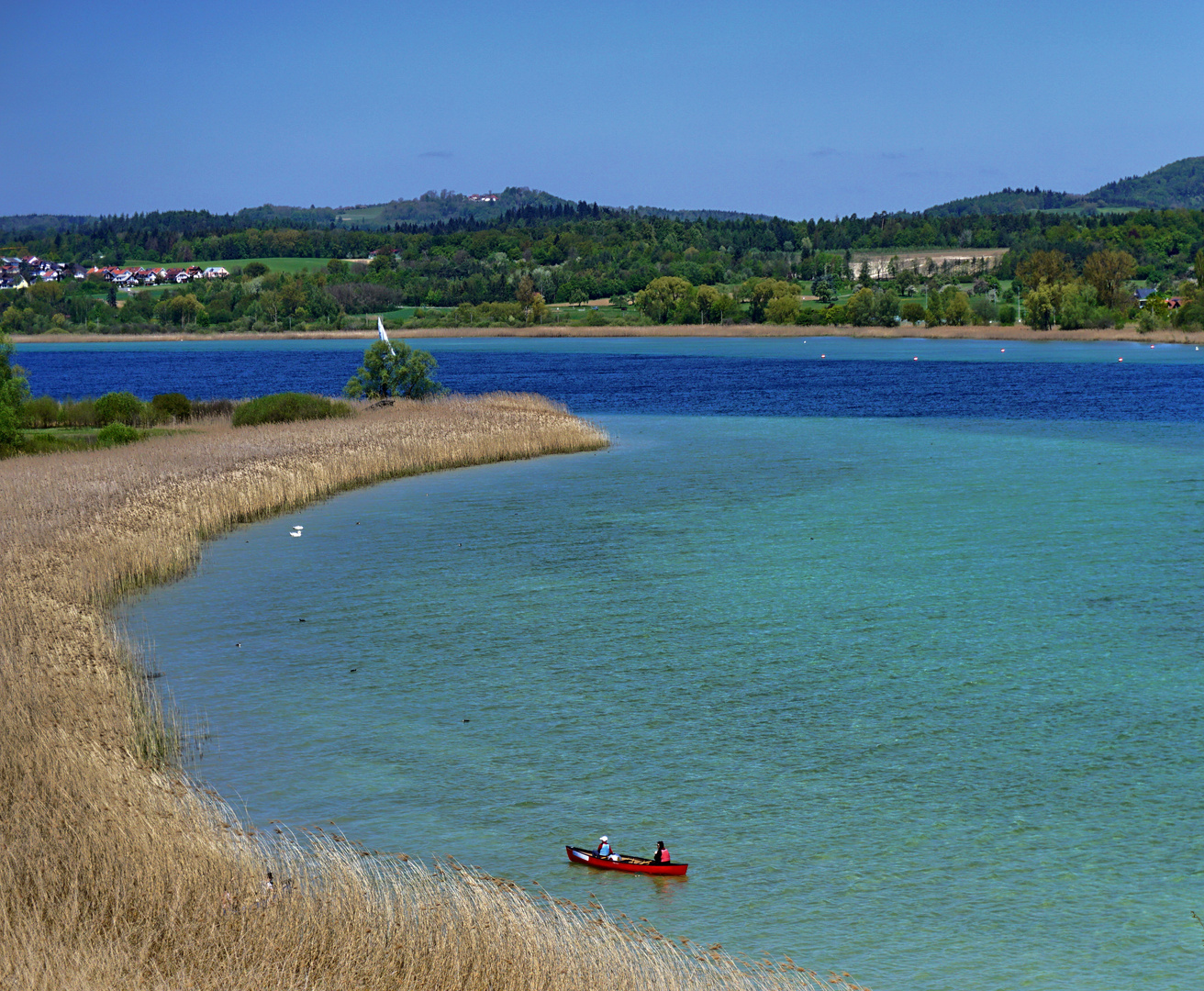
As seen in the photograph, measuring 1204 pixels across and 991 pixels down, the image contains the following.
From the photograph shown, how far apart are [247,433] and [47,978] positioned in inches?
1633

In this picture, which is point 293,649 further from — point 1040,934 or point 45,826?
point 1040,934

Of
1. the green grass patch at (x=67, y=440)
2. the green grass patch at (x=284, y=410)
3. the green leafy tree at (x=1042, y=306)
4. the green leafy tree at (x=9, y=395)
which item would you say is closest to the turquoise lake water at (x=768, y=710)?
the green grass patch at (x=67, y=440)

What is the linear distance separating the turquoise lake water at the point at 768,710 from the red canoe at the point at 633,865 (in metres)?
0.14

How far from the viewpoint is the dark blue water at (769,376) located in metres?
79.2

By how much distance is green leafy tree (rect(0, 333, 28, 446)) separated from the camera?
44.4m

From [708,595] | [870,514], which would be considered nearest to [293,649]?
[708,595]

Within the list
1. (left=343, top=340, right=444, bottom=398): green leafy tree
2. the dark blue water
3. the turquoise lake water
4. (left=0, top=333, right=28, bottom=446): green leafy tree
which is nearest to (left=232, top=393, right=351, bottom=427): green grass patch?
(left=343, top=340, right=444, bottom=398): green leafy tree

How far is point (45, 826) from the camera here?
1162cm

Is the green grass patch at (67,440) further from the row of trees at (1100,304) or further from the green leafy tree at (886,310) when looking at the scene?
the green leafy tree at (886,310)

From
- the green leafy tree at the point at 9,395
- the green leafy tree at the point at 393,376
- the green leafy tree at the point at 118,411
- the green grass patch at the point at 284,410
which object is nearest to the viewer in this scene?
the green leafy tree at the point at 9,395

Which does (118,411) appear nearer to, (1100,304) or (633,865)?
(633,865)

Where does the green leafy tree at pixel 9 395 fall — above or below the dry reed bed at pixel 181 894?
above

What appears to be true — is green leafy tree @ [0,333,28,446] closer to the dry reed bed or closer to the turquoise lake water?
the turquoise lake water

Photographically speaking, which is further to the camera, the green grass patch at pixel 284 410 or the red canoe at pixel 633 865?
the green grass patch at pixel 284 410
